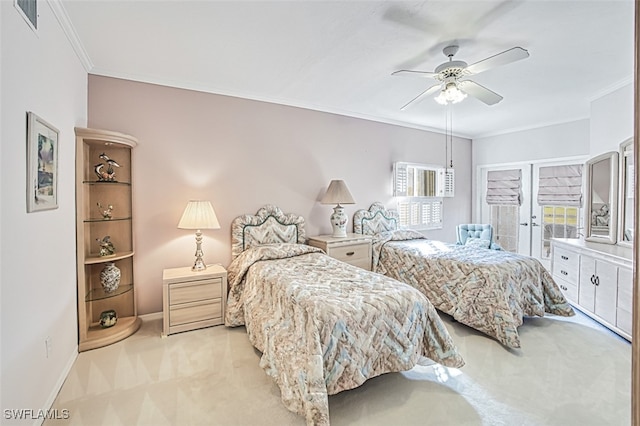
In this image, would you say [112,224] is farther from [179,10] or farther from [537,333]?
[537,333]

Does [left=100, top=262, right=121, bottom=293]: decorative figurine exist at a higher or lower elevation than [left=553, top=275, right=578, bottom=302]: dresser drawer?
higher

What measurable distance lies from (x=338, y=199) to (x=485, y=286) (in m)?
1.95

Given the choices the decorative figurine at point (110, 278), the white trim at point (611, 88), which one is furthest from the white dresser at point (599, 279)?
the decorative figurine at point (110, 278)

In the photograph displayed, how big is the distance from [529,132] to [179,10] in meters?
5.62

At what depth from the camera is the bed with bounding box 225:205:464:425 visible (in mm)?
1863

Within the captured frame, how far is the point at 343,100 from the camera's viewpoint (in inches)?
161

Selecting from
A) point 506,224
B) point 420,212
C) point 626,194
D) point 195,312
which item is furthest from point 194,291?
point 506,224

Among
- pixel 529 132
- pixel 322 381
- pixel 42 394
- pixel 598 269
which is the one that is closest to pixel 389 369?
pixel 322 381

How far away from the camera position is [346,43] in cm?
260

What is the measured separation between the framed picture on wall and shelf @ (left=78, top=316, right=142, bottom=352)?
2414mm

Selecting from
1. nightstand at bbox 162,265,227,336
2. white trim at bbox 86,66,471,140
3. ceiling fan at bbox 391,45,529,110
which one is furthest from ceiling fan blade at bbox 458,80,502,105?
nightstand at bbox 162,265,227,336

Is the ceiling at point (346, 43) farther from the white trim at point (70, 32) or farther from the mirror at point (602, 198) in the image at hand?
the mirror at point (602, 198)

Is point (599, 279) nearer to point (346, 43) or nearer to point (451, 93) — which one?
point (451, 93)

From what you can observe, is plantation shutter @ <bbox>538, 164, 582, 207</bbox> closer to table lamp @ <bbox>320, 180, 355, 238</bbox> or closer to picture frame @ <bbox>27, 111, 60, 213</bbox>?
table lamp @ <bbox>320, 180, 355, 238</bbox>
